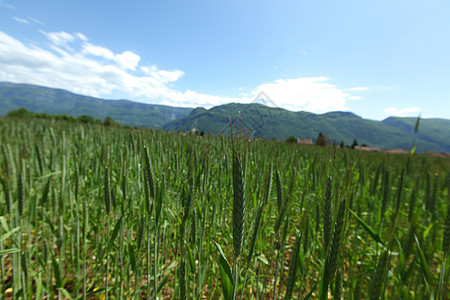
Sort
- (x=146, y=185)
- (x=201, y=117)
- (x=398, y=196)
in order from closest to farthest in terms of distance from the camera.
A: 1. (x=146, y=185)
2. (x=398, y=196)
3. (x=201, y=117)

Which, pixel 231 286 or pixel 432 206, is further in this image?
pixel 432 206

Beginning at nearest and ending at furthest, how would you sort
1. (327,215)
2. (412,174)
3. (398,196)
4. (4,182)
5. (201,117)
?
(327,215)
(4,182)
(398,196)
(201,117)
(412,174)

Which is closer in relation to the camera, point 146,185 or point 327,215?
point 327,215

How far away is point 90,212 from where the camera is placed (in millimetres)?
2119

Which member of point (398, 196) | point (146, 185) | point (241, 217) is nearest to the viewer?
point (241, 217)

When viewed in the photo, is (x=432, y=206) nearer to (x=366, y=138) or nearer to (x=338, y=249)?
(x=338, y=249)

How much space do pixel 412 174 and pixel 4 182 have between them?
6.13 metres

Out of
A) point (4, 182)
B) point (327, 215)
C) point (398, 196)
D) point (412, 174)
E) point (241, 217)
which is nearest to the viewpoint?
point (241, 217)

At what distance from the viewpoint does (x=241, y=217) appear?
1.96ft

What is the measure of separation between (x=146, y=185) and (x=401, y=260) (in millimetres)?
1845

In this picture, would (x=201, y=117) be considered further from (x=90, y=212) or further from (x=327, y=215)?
(x=327, y=215)

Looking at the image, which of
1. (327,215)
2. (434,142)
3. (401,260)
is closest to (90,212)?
(327,215)

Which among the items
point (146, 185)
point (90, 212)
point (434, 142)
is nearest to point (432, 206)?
point (146, 185)

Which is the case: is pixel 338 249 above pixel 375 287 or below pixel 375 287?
above
